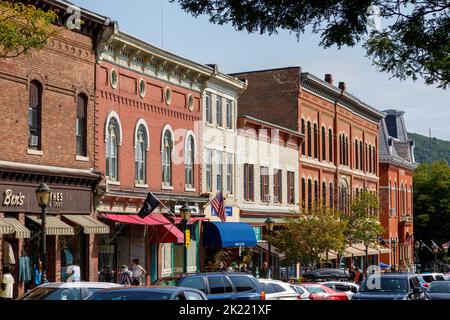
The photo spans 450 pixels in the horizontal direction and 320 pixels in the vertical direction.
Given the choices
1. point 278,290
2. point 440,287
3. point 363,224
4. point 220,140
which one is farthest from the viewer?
point 363,224

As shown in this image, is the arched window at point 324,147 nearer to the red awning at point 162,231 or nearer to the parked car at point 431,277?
the parked car at point 431,277

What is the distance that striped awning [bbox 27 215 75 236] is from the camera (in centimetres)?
3158

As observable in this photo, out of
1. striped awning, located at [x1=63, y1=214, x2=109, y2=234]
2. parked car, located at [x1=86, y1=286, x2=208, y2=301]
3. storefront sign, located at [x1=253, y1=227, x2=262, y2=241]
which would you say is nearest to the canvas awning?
storefront sign, located at [x1=253, y1=227, x2=262, y2=241]

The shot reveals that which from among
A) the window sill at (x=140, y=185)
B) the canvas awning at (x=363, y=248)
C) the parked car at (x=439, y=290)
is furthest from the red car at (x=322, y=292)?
the canvas awning at (x=363, y=248)

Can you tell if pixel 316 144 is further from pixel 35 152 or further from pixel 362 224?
pixel 35 152

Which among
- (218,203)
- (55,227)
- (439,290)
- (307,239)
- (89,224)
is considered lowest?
(439,290)

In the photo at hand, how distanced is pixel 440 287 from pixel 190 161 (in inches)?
657

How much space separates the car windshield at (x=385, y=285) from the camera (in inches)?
1144

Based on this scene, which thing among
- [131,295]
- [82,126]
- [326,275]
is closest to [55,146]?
[82,126]

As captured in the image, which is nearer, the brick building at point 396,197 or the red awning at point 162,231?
the red awning at point 162,231

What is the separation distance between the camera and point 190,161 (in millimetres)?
44375

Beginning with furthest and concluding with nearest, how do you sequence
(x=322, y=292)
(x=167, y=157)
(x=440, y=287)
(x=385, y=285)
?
(x=167, y=157) < (x=322, y=292) < (x=440, y=287) < (x=385, y=285)

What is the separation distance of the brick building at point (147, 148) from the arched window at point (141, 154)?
4cm

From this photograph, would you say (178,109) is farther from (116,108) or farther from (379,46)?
(379,46)
